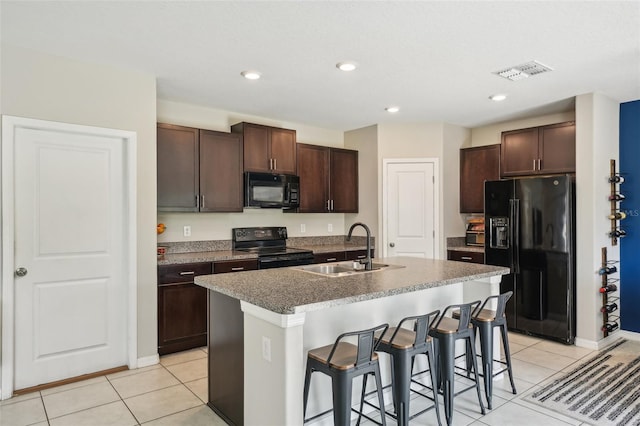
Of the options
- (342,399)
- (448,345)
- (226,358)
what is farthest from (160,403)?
(448,345)

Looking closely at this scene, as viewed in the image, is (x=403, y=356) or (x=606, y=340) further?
(x=606, y=340)

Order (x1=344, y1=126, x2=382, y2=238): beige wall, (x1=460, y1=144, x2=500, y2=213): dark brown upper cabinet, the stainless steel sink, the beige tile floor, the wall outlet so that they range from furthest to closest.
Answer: (x1=344, y1=126, x2=382, y2=238): beige wall → (x1=460, y1=144, x2=500, y2=213): dark brown upper cabinet → the stainless steel sink → the beige tile floor → the wall outlet

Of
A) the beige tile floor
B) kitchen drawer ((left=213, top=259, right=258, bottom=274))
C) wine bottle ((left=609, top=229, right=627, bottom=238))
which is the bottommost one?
the beige tile floor

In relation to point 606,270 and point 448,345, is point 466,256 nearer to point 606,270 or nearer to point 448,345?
point 606,270

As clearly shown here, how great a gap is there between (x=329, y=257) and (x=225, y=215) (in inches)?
54.5

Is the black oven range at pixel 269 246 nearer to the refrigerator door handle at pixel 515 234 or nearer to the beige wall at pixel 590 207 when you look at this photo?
the refrigerator door handle at pixel 515 234

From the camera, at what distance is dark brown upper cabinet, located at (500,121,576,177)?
4.37 metres

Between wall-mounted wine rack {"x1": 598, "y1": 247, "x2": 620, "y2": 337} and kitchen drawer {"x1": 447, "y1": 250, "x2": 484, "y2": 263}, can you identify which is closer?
wall-mounted wine rack {"x1": 598, "y1": 247, "x2": 620, "y2": 337}

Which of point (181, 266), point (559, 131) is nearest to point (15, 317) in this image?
Result: point (181, 266)

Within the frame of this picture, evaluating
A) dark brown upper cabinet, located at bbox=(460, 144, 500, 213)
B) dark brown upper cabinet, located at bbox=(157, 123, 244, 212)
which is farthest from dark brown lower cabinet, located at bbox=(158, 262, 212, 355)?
dark brown upper cabinet, located at bbox=(460, 144, 500, 213)

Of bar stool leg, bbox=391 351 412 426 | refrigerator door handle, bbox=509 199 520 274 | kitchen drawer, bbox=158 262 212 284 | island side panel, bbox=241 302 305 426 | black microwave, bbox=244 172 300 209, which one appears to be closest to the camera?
island side panel, bbox=241 302 305 426

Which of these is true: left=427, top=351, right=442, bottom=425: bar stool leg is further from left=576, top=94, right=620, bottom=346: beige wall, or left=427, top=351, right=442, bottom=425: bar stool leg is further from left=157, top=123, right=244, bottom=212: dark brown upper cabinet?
left=157, top=123, right=244, bottom=212: dark brown upper cabinet

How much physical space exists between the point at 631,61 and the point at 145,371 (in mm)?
4759

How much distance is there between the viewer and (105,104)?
10.8 feet
